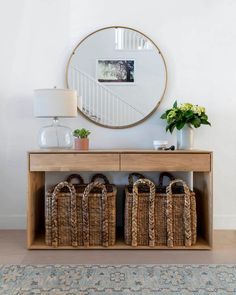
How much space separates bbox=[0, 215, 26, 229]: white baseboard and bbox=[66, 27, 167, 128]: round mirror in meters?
1.14

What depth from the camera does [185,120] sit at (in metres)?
2.79

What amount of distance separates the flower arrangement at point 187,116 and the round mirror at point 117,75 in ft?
0.84

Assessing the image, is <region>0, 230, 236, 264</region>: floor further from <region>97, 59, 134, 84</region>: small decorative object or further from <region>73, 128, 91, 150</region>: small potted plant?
<region>97, 59, 134, 84</region>: small decorative object

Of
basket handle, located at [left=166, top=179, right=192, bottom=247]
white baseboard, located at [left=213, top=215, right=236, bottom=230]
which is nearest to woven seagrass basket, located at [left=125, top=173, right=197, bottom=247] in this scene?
basket handle, located at [left=166, top=179, right=192, bottom=247]

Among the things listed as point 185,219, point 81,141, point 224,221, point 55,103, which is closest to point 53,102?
point 55,103

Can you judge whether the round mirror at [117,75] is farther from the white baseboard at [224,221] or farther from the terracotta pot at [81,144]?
the white baseboard at [224,221]

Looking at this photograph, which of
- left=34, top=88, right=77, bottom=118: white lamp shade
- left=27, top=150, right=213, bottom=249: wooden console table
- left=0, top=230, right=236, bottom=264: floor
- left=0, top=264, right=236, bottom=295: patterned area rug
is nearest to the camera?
left=0, top=264, right=236, bottom=295: patterned area rug

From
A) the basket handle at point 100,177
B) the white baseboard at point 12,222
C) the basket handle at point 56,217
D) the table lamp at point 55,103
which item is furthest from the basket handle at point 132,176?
the white baseboard at point 12,222

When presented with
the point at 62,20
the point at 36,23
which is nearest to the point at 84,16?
the point at 62,20

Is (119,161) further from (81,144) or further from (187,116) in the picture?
(187,116)

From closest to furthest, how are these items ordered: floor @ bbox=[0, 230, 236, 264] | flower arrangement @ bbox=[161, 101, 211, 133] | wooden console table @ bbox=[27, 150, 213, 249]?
floor @ bbox=[0, 230, 236, 264], wooden console table @ bbox=[27, 150, 213, 249], flower arrangement @ bbox=[161, 101, 211, 133]

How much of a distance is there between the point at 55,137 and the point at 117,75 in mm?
786

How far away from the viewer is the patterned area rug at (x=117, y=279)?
1853mm

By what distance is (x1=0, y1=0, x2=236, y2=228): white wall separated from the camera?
2980mm
